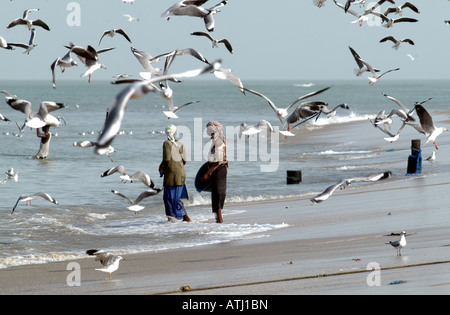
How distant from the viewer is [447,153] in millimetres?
21875

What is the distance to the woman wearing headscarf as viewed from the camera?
1278 cm

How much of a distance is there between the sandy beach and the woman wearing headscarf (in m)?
1.53

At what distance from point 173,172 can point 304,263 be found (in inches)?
198

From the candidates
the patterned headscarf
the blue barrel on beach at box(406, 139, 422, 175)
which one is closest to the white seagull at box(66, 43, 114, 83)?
the patterned headscarf

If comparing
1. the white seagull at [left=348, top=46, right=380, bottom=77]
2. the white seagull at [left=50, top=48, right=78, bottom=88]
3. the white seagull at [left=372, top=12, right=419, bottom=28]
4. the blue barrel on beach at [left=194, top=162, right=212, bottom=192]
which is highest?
the white seagull at [left=372, top=12, right=419, bottom=28]

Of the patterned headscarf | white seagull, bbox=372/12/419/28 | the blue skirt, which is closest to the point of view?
the patterned headscarf

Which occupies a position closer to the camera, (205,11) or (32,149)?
(205,11)

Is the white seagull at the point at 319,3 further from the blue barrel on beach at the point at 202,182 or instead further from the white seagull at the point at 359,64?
the blue barrel on beach at the point at 202,182

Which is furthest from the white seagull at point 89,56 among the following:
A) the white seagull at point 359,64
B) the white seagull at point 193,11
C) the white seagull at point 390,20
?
the white seagull at point 390,20

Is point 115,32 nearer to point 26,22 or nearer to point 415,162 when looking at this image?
point 26,22

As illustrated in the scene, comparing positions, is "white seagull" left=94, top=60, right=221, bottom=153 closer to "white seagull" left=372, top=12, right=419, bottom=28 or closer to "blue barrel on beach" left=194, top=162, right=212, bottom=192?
"blue barrel on beach" left=194, top=162, right=212, bottom=192
